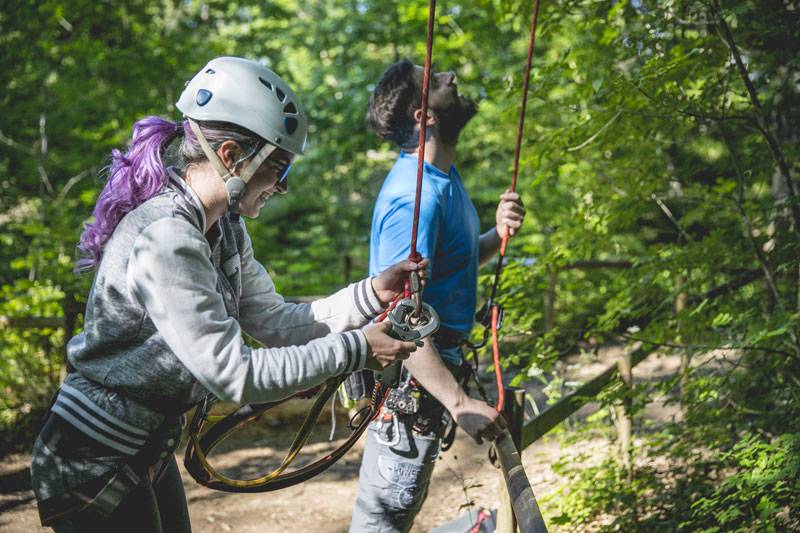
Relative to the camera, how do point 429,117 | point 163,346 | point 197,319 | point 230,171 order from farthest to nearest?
point 429,117 → point 230,171 → point 163,346 → point 197,319

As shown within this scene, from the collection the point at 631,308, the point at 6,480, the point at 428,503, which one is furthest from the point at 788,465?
the point at 6,480

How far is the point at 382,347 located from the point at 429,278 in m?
0.55

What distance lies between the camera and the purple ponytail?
64.6 inches

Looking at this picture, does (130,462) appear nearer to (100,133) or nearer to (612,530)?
(612,530)

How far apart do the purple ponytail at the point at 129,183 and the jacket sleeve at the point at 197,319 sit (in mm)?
183

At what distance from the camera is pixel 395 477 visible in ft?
7.83

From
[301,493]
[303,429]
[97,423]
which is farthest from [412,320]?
[301,493]

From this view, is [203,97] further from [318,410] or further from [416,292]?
[318,410]

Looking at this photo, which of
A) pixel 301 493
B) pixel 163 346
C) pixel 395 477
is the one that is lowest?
pixel 301 493

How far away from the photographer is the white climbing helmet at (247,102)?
1725 millimetres

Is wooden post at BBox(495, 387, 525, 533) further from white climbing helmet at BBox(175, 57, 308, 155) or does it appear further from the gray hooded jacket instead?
white climbing helmet at BBox(175, 57, 308, 155)

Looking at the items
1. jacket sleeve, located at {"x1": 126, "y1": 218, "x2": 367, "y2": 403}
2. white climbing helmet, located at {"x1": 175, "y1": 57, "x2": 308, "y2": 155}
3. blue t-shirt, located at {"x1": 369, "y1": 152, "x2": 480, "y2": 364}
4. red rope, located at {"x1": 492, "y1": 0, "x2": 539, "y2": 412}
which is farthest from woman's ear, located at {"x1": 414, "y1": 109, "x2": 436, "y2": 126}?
jacket sleeve, located at {"x1": 126, "y1": 218, "x2": 367, "y2": 403}

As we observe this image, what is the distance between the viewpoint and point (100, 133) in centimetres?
786

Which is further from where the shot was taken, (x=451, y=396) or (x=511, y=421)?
(x=511, y=421)
